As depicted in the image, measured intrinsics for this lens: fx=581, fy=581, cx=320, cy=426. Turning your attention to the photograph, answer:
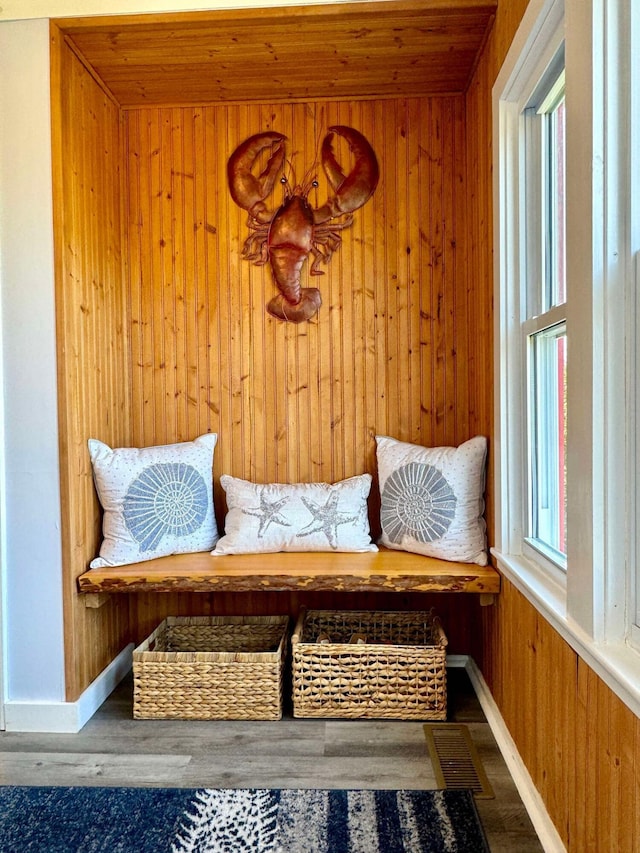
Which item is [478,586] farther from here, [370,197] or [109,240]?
[109,240]

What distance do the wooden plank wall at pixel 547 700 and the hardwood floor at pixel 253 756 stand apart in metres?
0.16

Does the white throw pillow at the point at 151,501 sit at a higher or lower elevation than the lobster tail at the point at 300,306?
lower

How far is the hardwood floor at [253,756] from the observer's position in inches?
71.4

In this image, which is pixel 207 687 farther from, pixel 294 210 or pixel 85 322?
pixel 294 210

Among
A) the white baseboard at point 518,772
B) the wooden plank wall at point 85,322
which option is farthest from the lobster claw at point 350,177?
the white baseboard at point 518,772

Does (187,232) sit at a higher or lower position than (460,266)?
higher

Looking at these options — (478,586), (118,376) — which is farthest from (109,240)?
(478,586)

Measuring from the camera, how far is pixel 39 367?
214cm

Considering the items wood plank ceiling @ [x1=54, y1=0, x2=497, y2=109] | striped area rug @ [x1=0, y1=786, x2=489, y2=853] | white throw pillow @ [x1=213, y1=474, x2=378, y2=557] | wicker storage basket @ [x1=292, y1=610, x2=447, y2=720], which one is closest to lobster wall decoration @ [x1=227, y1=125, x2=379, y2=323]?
wood plank ceiling @ [x1=54, y1=0, x2=497, y2=109]

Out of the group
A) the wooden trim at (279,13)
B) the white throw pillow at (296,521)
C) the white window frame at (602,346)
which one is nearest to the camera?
the white window frame at (602,346)

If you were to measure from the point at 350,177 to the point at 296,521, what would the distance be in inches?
60.1

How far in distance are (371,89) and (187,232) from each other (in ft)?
3.36

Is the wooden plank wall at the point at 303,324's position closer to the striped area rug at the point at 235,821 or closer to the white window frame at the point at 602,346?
the striped area rug at the point at 235,821

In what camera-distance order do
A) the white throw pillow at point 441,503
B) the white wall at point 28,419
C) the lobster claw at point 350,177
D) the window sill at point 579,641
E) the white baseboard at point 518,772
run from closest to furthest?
1. the window sill at point 579,641
2. the white baseboard at point 518,772
3. the white wall at point 28,419
4. the white throw pillow at point 441,503
5. the lobster claw at point 350,177
